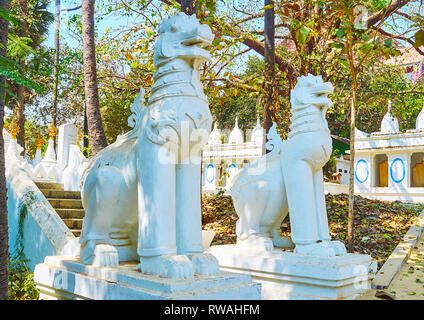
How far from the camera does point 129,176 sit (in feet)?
10.4

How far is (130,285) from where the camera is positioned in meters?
2.68

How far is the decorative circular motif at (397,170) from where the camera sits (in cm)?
1107

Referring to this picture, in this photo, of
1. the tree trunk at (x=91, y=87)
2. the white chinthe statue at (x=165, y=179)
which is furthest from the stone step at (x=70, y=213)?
the white chinthe statue at (x=165, y=179)

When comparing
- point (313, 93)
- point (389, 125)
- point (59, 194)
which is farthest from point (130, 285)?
point (389, 125)

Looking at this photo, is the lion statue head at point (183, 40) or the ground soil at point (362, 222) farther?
the ground soil at point (362, 222)

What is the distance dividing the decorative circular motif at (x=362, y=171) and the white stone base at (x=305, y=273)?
7.79 metres

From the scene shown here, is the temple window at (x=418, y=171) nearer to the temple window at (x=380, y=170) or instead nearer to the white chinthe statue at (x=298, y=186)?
the temple window at (x=380, y=170)

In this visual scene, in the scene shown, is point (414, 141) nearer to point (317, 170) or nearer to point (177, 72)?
point (317, 170)

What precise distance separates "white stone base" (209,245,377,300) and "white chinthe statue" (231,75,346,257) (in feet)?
0.40

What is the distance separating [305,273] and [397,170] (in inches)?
327

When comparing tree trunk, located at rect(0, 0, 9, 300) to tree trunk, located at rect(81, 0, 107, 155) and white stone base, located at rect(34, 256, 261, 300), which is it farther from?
tree trunk, located at rect(81, 0, 107, 155)

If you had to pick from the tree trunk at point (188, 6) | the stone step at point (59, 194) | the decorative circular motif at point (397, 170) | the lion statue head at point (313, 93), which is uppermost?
the tree trunk at point (188, 6)

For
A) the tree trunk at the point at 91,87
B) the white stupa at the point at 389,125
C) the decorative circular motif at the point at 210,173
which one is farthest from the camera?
the decorative circular motif at the point at 210,173
